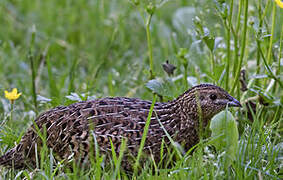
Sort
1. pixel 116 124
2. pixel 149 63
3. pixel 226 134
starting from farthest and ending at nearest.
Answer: pixel 149 63, pixel 116 124, pixel 226 134

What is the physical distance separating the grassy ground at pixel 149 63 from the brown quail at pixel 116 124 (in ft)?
0.60

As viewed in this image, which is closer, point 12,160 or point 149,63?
point 12,160

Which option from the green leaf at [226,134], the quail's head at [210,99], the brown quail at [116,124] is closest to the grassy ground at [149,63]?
the green leaf at [226,134]

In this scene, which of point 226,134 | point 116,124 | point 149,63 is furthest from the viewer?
point 149,63

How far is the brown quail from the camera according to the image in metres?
4.14

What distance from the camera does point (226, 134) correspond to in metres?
3.84

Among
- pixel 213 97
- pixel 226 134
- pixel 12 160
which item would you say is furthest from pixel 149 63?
pixel 226 134

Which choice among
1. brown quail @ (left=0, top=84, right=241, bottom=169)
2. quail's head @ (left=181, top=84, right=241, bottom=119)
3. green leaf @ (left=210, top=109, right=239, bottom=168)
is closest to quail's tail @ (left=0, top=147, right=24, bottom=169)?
brown quail @ (left=0, top=84, right=241, bottom=169)

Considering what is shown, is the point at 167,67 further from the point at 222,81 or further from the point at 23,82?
the point at 23,82

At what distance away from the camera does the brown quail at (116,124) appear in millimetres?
4137

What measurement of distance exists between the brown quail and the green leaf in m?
0.24

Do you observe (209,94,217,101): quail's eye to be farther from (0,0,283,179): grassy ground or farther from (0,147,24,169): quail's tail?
(0,147,24,169): quail's tail

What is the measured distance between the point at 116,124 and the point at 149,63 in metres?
2.83

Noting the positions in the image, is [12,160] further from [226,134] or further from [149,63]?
[149,63]
